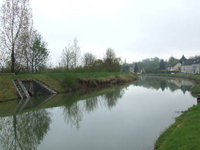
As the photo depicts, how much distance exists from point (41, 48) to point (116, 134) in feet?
77.1

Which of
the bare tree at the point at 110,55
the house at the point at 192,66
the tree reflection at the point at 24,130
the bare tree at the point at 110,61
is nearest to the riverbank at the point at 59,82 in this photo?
the tree reflection at the point at 24,130

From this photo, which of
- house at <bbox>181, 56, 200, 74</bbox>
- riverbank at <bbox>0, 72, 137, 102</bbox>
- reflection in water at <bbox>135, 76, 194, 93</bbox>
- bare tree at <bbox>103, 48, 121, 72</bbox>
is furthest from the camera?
house at <bbox>181, 56, 200, 74</bbox>

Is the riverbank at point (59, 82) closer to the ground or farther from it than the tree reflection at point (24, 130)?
farther from it

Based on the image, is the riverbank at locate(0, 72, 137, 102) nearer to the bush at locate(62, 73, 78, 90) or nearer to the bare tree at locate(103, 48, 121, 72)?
the bush at locate(62, 73, 78, 90)

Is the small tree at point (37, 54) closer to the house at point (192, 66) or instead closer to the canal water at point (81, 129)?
the canal water at point (81, 129)

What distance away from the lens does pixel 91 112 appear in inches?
414

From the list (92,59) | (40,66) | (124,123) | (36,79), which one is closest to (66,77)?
(36,79)

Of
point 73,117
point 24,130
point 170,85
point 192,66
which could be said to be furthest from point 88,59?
point 192,66

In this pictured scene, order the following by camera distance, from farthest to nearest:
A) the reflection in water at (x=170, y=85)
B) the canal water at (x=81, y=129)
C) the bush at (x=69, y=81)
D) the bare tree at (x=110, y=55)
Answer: the bare tree at (x=110, y=55) → the reflection in water at (x=170, y=85) → the bush at (x=69, y=81) → the canal water at (x=81, y=129)

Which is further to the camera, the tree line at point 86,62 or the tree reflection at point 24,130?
the tree line at point 86,62

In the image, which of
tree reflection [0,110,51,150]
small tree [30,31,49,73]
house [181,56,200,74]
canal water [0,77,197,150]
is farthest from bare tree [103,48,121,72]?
tree reflection [0,110,51,150]

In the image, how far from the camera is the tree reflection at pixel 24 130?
6055mm

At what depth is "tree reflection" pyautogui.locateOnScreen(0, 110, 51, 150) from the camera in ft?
19.9

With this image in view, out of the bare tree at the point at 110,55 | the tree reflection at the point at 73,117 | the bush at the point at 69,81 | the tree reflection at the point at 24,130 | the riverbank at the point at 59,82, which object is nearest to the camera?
the tree reflection at the point at 24,130
